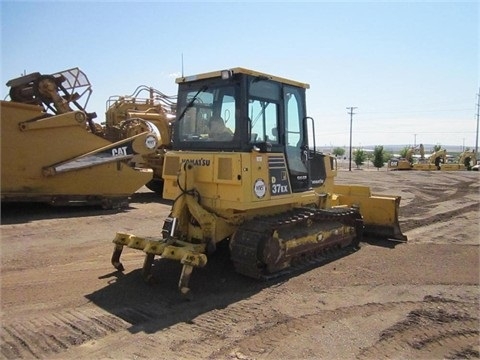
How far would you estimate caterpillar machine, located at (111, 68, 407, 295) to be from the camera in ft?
17.7

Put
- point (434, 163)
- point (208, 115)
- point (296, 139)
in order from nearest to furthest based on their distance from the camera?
point (208, 115) < point (296, 139) < point (434, 163)

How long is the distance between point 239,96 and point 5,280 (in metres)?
3.86

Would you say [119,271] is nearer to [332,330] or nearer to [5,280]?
[5,280]

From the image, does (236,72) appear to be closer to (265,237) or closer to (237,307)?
(265,237)

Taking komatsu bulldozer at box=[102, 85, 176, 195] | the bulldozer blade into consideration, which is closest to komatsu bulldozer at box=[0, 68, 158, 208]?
komatsu bulldozer at box=[102, 85, 176, 195]

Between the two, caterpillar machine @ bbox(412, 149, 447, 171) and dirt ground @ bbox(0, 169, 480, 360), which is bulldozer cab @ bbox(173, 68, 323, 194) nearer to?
dirt ground @ bbox(0, 169, 480, 360)

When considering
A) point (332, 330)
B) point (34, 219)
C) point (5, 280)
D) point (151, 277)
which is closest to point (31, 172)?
point (34, 219)

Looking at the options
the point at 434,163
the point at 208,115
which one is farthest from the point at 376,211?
the point at 434,163

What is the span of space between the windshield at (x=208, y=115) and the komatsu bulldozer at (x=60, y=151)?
4894 mm

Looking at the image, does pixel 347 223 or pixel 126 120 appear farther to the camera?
pixel 126 120

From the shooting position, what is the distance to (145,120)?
1269 centimetres

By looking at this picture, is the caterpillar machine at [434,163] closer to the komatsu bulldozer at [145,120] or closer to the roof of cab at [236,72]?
the komatsu bulldozer at [145,120]

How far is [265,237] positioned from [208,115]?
1.95 m

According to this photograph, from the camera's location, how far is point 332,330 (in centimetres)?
411
